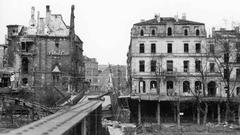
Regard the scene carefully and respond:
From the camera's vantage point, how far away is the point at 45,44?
56969 mm

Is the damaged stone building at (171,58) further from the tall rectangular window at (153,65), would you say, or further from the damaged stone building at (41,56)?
the damaged stone building at (41,56)

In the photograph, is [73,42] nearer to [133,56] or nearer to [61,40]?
[61,40]

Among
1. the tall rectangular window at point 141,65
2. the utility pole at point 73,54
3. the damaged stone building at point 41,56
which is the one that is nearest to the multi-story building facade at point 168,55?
the tall rectangular window at point 141,65

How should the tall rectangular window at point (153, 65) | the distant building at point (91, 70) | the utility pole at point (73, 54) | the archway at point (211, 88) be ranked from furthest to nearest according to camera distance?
the distant building at point (91, 70) → the archway at point (211, 88) → the tall rectangular window at point (153, 65) → the utility pole at point (73, 54)

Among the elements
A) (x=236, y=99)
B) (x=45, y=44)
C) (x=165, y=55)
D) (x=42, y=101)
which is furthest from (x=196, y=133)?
(x=45, y=44)

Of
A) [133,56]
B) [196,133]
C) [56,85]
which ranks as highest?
[133,56]

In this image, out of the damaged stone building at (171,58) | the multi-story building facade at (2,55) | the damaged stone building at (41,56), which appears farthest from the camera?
the multi-story building facade at (2,55)

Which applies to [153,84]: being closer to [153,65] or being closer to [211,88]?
[153,65]

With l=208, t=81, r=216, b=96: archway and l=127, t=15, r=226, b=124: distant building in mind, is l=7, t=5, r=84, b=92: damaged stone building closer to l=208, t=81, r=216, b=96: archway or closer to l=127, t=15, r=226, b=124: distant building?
l=127, t=15, r=226, b=124: distant building

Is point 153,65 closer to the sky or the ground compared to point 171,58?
closer to the ground

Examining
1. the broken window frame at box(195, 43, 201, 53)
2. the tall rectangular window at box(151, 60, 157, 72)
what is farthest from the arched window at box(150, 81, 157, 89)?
the broken window frame at box(195, 43, 201, 53)

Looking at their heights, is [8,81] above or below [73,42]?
below

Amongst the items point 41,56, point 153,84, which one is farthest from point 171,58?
point 41,56

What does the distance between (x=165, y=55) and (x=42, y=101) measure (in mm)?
20376
